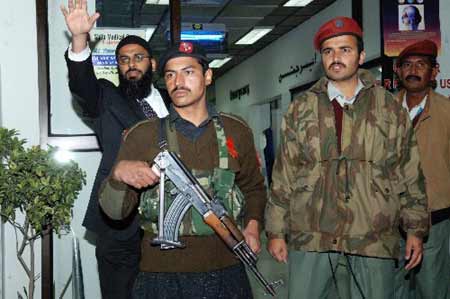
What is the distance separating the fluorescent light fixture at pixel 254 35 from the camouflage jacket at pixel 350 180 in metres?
7.61

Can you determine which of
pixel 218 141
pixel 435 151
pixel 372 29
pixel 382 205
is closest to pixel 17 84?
pixel 218 141

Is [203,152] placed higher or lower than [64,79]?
lower

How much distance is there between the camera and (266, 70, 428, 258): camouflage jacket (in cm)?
227

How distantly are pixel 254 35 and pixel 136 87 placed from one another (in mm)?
7968

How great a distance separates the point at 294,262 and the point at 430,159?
43.9 inches

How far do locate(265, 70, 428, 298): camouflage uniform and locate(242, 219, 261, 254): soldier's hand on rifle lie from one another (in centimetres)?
31

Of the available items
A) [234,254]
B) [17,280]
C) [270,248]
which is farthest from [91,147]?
[234,254]

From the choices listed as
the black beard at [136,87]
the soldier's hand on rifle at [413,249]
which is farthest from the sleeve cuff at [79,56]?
the soldier's hand on rifle at [413,249]

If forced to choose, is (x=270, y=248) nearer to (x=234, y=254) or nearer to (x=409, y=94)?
(x=234, y=254)

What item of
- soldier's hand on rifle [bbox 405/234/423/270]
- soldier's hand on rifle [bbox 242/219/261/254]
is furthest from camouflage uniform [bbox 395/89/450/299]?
soldier's hand on rifle [bbox 242/219/261/254]

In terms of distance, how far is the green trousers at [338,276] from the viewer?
2.27m

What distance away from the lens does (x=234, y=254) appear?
1983 mm

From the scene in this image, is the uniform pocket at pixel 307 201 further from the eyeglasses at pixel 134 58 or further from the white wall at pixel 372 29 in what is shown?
the white wall at pixel 372 29

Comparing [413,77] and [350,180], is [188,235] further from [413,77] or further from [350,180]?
[413,77]
